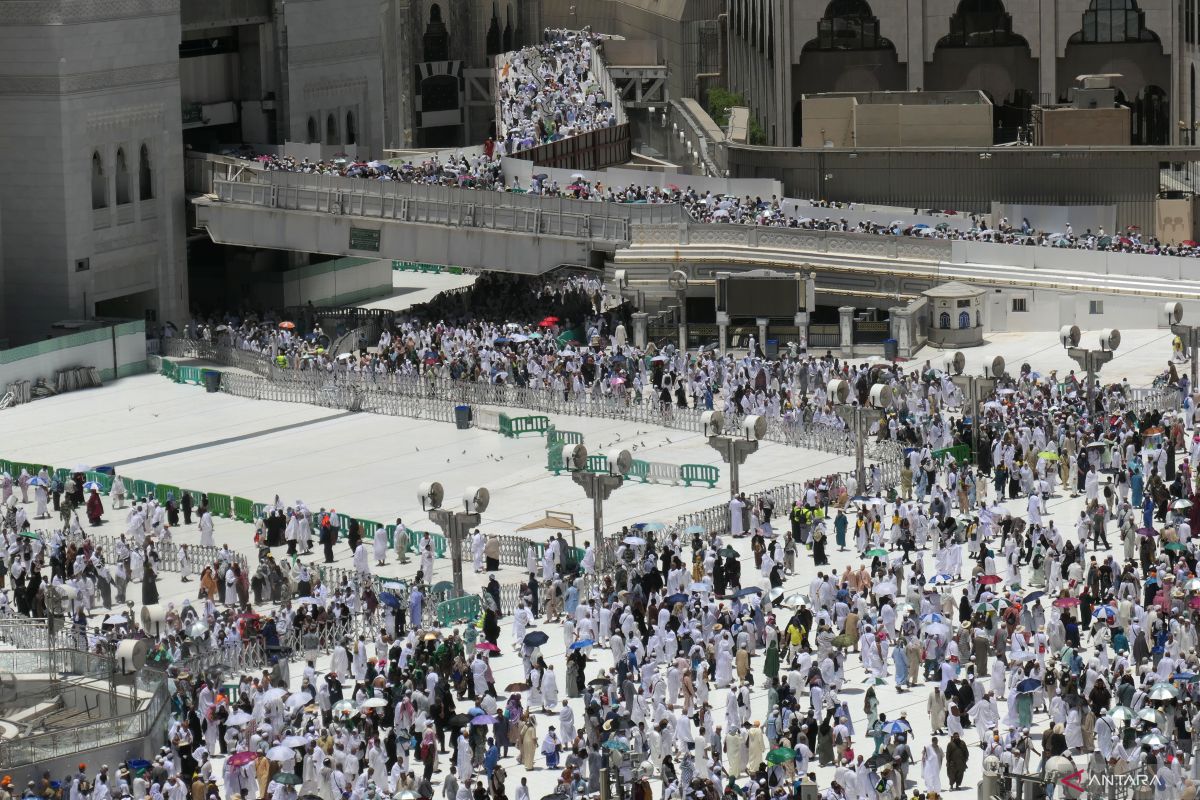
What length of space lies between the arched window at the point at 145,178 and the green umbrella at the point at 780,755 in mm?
44148

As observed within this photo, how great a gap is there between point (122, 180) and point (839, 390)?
1043 inches

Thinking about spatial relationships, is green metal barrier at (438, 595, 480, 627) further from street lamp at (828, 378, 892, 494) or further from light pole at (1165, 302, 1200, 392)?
light pole at (1165, 302, 1200, 392)

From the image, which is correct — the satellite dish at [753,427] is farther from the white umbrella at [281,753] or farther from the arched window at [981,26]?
the arched window at [981,26]

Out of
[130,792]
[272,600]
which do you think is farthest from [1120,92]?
[130,792]

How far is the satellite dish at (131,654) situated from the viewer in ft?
131

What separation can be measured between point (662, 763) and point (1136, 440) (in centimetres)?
1991

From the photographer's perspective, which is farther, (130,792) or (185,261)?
(185,261)

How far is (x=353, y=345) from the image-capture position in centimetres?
7144

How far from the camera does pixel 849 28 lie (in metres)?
89.1

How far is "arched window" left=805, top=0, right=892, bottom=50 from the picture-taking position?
88.7 metres

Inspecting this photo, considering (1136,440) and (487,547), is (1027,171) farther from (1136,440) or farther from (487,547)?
(487,547)

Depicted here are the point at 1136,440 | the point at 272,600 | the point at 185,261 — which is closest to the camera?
the point at 272,600

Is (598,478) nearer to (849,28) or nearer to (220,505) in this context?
(220,505)

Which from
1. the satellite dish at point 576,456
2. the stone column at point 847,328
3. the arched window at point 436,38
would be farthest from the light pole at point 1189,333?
the arched window at point 436,38
